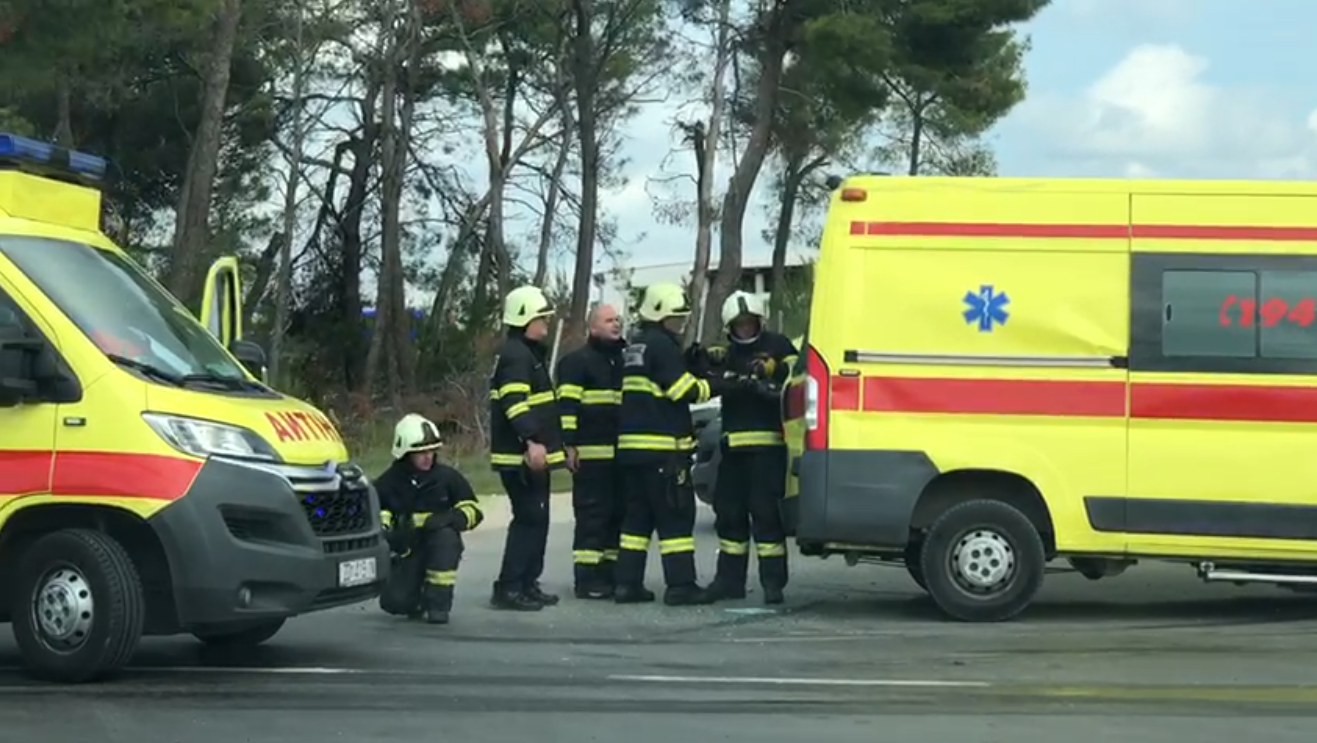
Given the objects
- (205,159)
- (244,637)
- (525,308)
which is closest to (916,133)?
(205,159)

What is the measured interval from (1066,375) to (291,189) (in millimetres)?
24704

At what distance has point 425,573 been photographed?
10336mm

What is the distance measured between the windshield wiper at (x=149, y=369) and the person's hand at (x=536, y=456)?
284cm

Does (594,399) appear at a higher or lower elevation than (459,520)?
higher

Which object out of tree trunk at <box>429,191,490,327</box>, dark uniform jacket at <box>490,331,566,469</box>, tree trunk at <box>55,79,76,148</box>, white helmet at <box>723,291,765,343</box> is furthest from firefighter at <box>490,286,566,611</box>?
tree trunk at <box>429,191,490,327</box>

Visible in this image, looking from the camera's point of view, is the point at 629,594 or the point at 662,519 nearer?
the point at 662,519

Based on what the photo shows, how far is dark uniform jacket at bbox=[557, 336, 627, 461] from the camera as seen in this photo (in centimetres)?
1139

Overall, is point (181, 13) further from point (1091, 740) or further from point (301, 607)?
point (1091, 740)

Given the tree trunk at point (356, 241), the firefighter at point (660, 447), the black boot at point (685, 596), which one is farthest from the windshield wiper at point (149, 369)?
the tree trunk at point (356, 241)

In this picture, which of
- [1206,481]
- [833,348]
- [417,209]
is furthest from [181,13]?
[417,209]

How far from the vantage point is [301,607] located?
8195 mm

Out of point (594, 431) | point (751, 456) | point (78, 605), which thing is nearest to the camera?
point (78, 605)

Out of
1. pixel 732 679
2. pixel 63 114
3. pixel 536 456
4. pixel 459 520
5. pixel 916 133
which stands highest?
pixel 916 133

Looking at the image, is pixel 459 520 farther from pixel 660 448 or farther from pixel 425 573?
pixel 660 448
